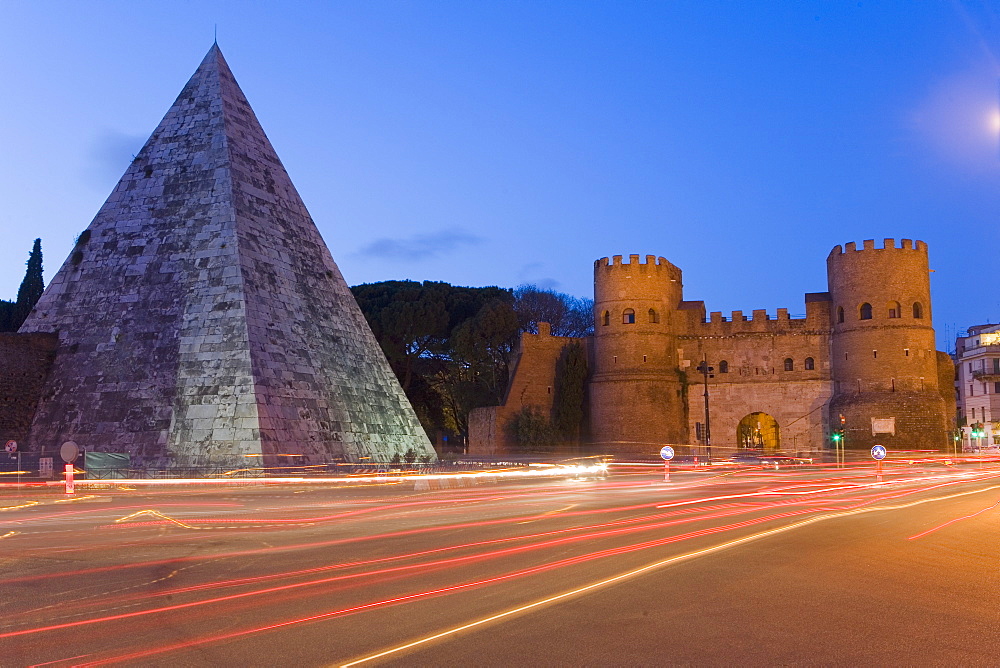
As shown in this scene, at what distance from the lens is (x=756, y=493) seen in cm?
1512

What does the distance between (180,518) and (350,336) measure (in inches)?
395

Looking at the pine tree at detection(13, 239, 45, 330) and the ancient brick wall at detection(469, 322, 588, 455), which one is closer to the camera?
the pine tree at detection(13, 239, 45, 330)

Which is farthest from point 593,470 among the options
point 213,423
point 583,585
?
point 583,585

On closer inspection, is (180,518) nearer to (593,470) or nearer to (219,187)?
(219,187)

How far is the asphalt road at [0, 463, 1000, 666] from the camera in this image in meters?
4.23

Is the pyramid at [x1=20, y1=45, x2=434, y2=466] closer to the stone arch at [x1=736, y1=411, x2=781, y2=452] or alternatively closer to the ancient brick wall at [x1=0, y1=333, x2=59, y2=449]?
the ancient brick wall at [x1=0, y1=333, x2=59, y2=449]

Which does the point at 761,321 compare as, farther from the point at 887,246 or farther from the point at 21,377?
the point at 21,377

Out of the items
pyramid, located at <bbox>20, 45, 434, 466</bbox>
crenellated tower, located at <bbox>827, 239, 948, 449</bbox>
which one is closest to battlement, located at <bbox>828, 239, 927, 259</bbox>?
crenellated tower, located at <bbox>827, 239, 948, 449</bbox>

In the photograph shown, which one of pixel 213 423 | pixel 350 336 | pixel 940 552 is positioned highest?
pixel 350 336

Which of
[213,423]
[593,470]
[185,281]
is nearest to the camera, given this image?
[213,423]

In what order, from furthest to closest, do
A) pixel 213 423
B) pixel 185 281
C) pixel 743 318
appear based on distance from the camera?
pixel 743 318 → pixel 185 281 → pixel 213 423

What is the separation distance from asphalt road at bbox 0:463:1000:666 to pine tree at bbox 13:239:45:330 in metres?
20.7

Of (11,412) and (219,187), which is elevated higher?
(219,187)

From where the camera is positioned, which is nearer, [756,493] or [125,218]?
[756,493]
